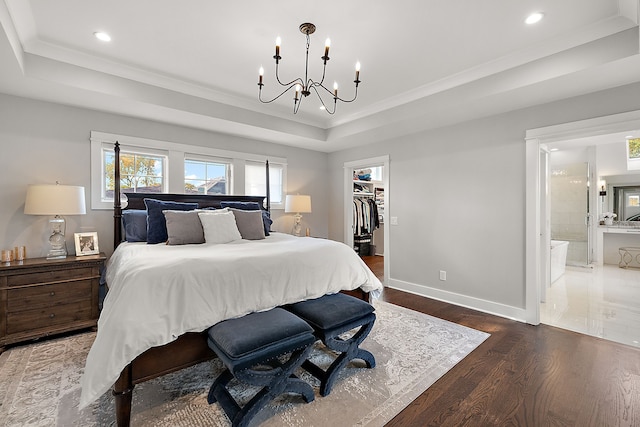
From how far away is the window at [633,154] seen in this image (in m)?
6.23

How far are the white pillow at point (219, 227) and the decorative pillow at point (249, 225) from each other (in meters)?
0.12

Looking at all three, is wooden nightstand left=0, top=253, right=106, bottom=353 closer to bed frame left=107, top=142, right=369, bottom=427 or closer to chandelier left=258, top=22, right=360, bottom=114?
bed frame left=107, top=142, right=369, bottom=427

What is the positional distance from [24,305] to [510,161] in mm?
5171

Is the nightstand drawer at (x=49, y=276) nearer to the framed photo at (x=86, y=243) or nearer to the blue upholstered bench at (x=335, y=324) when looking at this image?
the framed photo at (x=86, y=243)

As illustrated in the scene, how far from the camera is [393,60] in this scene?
2.87 meters

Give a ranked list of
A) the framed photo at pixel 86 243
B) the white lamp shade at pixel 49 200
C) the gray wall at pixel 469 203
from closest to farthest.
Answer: the white lamp shade at pixel 49 200, the framed photo at pixel 86 243, the gray wall at pixel 469 203

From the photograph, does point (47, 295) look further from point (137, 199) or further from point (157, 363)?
point (157, 363)

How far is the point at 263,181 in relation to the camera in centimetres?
494

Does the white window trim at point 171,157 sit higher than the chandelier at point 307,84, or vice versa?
the chandelier at point 307,84

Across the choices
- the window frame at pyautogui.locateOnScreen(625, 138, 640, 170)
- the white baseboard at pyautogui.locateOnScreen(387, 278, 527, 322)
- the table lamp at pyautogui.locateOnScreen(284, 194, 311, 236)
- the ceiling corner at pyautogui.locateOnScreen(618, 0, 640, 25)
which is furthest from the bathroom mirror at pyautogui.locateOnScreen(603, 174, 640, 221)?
the table lamp at pyautogui.locateOnScreen(284, 194, 311, 236)

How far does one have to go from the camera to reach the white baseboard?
3373 mm

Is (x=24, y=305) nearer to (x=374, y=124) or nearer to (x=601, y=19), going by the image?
(x=374, y=124)

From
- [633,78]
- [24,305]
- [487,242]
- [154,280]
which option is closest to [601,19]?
[633,78]

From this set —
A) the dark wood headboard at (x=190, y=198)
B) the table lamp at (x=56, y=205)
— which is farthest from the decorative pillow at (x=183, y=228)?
the table lamp at (x=56, y=205)
